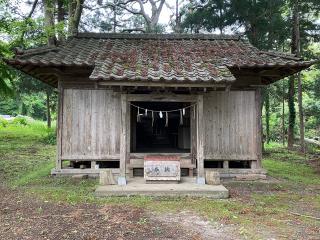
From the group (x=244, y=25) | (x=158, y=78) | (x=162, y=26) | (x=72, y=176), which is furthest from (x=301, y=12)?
(x=72, y=176)

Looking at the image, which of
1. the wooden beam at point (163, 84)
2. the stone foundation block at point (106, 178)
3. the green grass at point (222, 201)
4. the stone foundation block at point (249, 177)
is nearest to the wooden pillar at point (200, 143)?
the wooden beam at point (163, 84)

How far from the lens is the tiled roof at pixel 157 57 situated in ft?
28.0

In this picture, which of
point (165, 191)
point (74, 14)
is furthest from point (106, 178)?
point (74, 14)

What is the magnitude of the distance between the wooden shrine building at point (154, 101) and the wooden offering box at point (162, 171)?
0.59 metres

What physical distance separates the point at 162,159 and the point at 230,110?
2806 millimetres

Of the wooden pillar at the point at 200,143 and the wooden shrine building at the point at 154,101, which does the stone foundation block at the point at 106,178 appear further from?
the wooden pillar at the point at 200,143

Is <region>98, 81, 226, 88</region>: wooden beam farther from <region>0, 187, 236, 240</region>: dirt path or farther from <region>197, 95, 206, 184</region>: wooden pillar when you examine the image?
<region>0, 187, 236, 240</region>: dirt path

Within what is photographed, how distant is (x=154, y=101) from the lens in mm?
9375

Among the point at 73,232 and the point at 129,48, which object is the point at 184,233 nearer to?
the point at 73,232

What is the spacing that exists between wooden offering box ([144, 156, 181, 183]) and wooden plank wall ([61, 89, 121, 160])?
155 centimetres

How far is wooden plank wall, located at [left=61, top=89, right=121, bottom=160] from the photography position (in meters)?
10.3

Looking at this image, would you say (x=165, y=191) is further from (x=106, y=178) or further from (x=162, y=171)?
(x=106, y=178)

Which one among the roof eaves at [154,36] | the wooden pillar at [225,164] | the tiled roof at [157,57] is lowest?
the wooden pillar at [225,164]

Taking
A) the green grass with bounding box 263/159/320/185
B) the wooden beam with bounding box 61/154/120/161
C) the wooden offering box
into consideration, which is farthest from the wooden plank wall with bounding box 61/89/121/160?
the green grass with bounding box 263/159/320/185
